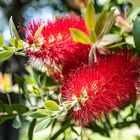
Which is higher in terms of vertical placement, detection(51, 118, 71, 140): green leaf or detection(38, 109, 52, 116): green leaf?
detection(38, 109, 52, 116): green leaf

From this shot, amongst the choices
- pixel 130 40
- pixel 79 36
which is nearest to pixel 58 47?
pixel 79 36

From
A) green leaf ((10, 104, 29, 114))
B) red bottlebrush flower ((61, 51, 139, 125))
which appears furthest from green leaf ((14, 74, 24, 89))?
red bottlebrush flower ((61, 51, 139, 125))

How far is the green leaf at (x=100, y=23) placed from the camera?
767 mm

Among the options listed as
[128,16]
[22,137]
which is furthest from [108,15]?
[22,137]

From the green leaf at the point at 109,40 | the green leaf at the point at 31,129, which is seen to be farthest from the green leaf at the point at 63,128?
the green leaf at the point at 109,40

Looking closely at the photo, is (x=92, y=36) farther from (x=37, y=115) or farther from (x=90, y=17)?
(x=37, y=115)

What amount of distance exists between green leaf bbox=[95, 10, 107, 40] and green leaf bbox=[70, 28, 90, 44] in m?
0.02

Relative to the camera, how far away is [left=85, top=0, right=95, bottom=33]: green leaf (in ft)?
2.48

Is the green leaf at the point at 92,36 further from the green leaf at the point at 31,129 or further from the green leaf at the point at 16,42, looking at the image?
the green leaf at the point at 31,129

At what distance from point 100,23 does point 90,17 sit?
0.02 metres

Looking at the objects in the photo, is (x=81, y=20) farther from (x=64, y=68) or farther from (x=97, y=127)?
(x=97, y=127)

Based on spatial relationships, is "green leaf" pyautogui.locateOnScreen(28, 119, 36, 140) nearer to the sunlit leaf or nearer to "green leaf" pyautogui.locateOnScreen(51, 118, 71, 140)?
"green leaf" pyautogui.locateOnScreen(51, 118, 71, 140)

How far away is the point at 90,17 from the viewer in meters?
→ 0.77

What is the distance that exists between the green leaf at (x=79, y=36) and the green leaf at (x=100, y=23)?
0.08 feet
